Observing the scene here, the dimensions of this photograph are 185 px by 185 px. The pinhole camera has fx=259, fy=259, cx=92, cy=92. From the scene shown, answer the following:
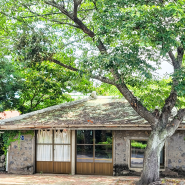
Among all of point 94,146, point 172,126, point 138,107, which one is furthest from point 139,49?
point 94,146

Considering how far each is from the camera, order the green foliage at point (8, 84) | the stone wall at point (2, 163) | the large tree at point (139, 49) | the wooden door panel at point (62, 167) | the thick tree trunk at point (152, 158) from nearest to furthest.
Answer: the large tree at point (139, 49), the thick tree trunk at point (152, 158), the wooden door panel at point (62, 167), the stone wall at point (2, 163), the green foliage at point (8, 84)

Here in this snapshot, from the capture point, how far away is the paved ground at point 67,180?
10.1 m

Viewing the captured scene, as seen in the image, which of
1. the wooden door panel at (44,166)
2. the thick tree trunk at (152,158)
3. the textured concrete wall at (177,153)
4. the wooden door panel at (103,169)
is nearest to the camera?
the thick tree trunk at (152,158)

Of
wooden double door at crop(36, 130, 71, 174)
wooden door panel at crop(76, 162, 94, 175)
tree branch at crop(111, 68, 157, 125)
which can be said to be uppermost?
tree branch at crop(111, 68, 157, 125)

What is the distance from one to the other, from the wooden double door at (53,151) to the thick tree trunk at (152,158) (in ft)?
14.2

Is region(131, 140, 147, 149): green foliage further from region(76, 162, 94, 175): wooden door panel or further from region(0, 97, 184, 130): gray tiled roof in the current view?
region(76, 162, 94, 175): wooden door panel

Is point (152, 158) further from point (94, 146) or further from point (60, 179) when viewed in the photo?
point (60, 179)

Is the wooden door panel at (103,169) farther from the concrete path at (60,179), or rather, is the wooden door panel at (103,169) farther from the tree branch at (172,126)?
the tree branch at (172,126)

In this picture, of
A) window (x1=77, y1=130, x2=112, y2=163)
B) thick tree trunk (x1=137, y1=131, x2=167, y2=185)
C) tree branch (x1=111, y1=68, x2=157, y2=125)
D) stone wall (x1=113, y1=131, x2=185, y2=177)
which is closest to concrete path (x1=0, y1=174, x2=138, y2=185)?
stone wall (x1=113, y1=131, x2=185, y2=177)

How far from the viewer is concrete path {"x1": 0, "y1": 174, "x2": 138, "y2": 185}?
10.3 metres

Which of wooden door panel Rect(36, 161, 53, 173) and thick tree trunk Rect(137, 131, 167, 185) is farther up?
thick tree trunk Rect(137, 131, 167, 185)

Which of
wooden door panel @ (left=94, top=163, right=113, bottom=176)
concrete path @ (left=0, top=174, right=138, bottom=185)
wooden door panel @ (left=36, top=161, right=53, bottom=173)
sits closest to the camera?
concrete path @ (left=0, top=174, right=138, bottom=185)

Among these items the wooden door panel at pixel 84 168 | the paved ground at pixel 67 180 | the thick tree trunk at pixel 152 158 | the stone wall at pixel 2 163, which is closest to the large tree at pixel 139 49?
the thick tree trunk at pixel 152 158

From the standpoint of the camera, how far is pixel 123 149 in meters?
11.7
